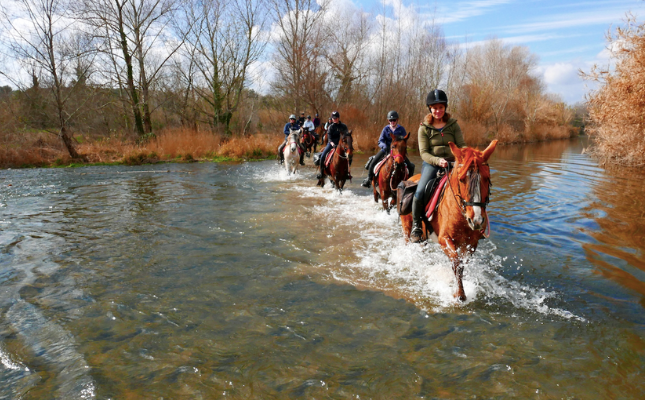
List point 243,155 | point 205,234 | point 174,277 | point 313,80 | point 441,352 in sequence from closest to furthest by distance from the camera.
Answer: point 441,352 → point 174,277 → point 205,234 → point 243,155 → point 313,80

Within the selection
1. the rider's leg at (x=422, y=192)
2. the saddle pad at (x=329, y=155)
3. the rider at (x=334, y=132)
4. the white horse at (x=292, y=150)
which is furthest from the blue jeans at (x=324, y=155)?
the rider's leg at (x=422, y=192)

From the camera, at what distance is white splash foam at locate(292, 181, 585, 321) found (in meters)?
4.86

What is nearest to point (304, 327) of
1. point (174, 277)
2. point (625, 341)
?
point (174, 277)

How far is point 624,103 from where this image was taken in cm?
1340

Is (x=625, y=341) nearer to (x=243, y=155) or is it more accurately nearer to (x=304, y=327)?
(x=304, y=327)

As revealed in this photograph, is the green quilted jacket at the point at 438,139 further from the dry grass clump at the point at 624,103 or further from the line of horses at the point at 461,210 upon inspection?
the dry grass clump at the point at 624,103

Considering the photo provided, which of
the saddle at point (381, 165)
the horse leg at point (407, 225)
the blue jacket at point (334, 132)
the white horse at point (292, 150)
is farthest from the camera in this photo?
the white horse at point (292, 150)

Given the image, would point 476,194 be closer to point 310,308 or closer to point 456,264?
point 456,264

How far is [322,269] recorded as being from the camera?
19.4 feet

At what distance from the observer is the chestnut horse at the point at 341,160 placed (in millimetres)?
11258

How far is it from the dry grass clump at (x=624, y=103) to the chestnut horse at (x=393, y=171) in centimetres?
1025

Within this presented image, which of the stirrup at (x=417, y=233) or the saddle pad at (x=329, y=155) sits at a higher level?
the saddle pad at (x=329, y=155)

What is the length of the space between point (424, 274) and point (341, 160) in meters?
6.41

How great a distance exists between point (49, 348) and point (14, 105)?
78.7 feet
